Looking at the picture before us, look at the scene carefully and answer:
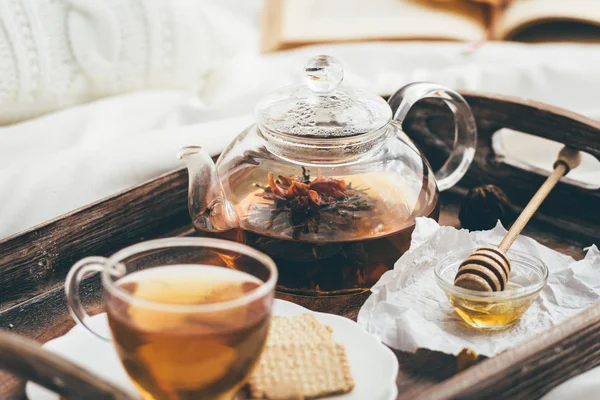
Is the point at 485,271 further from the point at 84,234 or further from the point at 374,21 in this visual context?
the point at 374,21

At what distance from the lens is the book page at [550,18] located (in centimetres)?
158

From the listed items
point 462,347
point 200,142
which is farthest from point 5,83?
point 462,347

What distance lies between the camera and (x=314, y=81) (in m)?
0.77

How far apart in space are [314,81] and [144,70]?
21.9 inches

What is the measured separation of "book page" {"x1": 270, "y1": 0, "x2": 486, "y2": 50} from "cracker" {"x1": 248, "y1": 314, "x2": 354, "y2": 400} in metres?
1.06

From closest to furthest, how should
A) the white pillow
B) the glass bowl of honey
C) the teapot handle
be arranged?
the glass bowl of honey < the teapot handle < the white pillow

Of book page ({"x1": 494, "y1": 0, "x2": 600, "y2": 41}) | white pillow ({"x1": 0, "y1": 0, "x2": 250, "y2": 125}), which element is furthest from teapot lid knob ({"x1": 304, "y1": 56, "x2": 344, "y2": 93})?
book page ({"x1": 494, "y1": 0, "x2": 600, "y2": 41})

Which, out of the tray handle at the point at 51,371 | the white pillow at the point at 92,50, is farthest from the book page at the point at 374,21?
the tray handle at the point at 51,371

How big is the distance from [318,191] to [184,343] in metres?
0.28

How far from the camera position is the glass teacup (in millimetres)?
500

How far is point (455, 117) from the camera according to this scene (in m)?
0.89

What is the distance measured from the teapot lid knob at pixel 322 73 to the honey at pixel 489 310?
24 centimetres

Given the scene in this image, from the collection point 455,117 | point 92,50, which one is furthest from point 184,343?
point 92,50

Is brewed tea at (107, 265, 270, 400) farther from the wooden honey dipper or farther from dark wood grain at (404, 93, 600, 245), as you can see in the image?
dark wood grain at (404, 93, 600, 245)
